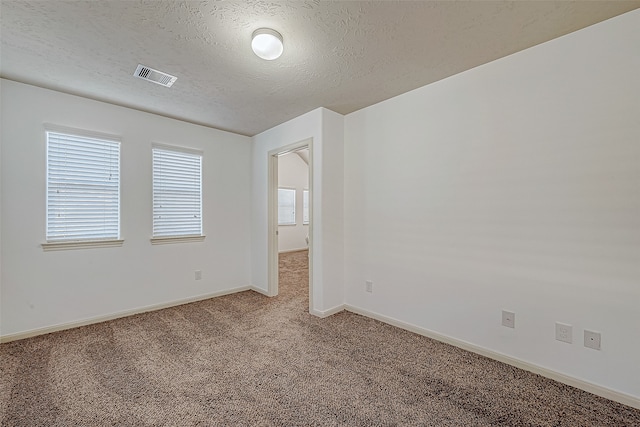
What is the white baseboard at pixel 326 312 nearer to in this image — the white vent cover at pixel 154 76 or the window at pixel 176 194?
the window at pixel 176 194

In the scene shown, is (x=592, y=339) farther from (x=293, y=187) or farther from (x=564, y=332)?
(x=293, y=187)

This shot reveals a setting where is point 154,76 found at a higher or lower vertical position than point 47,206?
higher

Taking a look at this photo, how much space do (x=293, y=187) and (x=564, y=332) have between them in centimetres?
690

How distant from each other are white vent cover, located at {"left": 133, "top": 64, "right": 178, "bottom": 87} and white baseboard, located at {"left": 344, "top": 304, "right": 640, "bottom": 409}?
319cm

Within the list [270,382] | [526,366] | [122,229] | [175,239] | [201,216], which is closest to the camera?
[270,382]

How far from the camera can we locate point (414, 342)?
8.21ft

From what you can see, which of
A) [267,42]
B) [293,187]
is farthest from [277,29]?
[293,187]

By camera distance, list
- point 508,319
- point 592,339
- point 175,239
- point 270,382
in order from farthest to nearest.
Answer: point 175,239
point 508,319
point 270,382
point 592,339

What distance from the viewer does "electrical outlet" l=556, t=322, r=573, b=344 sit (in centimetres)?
187

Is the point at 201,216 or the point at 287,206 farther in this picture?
the point at 287,206

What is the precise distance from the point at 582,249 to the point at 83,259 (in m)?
4.46

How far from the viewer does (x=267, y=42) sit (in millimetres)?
1834

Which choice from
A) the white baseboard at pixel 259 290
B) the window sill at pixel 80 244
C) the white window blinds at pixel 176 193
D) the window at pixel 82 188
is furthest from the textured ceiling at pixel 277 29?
the white baseboard at pixel 259 290

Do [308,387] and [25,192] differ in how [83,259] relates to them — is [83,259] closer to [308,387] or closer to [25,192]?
[25,192]
